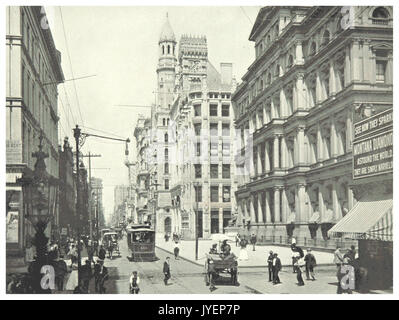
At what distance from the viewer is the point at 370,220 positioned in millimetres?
21609

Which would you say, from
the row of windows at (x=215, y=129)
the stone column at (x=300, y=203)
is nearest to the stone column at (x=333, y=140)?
the stone column at (x=300, y=203)

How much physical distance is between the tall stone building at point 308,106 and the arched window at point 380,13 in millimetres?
54

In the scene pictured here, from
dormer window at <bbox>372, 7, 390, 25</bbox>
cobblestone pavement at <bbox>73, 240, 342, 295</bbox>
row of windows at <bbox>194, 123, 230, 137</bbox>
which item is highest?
dormer window at <bbox>372, 7, 390, 25</bbox>

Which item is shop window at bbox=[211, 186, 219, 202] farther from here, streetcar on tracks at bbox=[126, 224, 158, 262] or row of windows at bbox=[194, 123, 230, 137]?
streetcar on tracks at bbox=[126, 224, 158, 262]

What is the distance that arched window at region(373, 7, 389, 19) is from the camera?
28422 millimetres

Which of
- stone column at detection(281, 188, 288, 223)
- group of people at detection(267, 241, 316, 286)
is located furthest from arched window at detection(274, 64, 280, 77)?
group of people at detection(267, 241, 316, 286)

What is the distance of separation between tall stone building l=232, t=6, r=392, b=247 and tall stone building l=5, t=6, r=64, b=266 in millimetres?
12010

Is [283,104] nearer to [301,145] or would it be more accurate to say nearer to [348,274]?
[301,145]

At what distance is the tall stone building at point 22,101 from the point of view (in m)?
23.5

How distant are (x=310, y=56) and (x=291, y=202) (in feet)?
37.7

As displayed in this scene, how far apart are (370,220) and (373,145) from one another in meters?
3.24

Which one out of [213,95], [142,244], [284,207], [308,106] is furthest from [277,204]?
[213,95]
